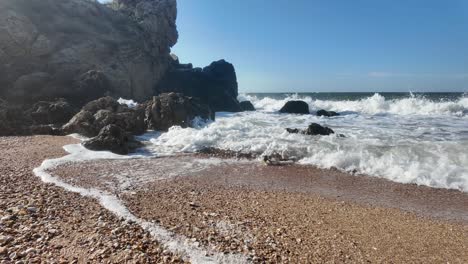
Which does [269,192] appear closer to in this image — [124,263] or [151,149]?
[124,263]

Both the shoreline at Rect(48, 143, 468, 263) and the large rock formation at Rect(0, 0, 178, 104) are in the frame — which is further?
the large rock formation at Rect(0, 0, 178, 104)

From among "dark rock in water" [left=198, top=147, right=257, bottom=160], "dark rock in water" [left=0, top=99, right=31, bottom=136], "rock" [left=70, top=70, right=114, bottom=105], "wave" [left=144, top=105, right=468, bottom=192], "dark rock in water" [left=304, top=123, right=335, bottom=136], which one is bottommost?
"dark rock in water" [left=198, top=147, right=257, bottom=160]

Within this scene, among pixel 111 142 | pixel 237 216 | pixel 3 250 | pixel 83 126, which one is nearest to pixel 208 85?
pixel 83 126

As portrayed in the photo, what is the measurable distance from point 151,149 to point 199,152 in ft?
8.07

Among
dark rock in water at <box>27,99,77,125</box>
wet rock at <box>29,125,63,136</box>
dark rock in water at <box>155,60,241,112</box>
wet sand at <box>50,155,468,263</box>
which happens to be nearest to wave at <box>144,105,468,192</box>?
wet sand at <box>50,155,468,263</box>

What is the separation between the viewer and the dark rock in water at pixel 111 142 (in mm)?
14359

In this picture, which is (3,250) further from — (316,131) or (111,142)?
(316,131)

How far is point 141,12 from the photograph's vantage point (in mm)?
45938

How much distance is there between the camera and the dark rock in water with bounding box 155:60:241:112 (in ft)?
148

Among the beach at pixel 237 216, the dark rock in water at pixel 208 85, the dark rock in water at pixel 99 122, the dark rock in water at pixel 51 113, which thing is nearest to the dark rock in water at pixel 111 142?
the beach at pixel 237 216

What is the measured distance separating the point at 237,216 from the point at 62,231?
347cm

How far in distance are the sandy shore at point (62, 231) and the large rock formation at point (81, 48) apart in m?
22.5

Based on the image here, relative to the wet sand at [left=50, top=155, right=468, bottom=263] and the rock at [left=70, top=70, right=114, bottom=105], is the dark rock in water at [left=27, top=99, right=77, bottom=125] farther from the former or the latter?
the wet sand at [left=50, top=155, right=468, bottom=263]

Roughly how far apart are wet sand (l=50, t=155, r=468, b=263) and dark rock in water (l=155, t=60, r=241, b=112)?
33.2 meters
